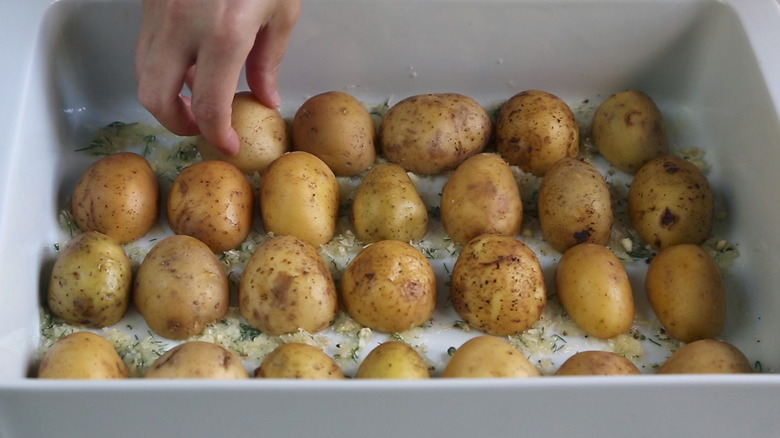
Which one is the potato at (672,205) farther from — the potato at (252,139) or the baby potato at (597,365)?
the potato at (252,139)

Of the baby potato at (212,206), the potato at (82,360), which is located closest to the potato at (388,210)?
the baby potato at (212,206)

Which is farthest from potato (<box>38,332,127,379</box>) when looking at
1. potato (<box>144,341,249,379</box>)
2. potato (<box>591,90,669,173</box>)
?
potato (<box>591,90,669,173</box>)

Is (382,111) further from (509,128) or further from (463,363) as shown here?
(463,363)

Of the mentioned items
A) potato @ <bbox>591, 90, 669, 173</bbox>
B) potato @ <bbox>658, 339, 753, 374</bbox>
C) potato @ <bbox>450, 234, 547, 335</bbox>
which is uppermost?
potato @ <bbox>591, 90, 669, 173</bbox>

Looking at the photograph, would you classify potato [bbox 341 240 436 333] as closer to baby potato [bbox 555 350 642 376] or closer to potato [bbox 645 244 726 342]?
baby potato [bbox 555 350 642 376]

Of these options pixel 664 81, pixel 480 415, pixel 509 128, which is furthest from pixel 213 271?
pixel 664 81

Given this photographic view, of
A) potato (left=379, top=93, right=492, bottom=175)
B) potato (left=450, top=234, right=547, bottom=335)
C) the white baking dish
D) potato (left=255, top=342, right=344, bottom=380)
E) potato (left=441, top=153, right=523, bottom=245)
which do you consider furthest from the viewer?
potato (left=379, top=93, right=492, bottom=175)
